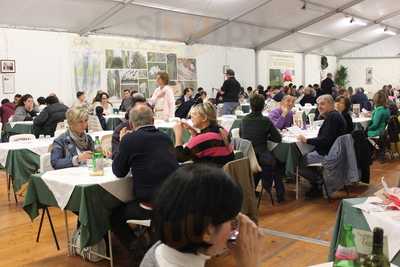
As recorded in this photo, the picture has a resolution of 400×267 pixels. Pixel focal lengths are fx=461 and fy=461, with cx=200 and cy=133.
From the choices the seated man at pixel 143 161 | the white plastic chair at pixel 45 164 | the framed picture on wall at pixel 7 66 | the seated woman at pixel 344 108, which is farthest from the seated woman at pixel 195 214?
the framed picture on wall at pixel 7 66

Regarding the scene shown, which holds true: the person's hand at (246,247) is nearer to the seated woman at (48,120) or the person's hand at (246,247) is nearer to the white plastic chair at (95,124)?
the seated woman at (48,120)

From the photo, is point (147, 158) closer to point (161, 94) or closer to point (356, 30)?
point (161, 94)

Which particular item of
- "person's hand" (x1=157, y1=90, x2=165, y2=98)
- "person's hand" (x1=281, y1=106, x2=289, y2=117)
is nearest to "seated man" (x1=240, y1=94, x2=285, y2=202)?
"person's hand" (x1=281, y1=106, x2=289, y2=117)

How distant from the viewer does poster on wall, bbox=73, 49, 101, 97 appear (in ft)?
32.5

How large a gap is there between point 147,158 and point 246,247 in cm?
190

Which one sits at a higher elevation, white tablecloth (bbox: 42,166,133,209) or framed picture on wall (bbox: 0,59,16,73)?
framed picture on wall (bbox: 0,59,16,73)

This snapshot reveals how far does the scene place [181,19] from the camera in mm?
10734

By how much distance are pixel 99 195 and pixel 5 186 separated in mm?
3513

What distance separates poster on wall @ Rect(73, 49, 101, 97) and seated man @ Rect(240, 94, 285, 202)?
19.7ft

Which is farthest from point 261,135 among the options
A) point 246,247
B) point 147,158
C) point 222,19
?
point 222,19

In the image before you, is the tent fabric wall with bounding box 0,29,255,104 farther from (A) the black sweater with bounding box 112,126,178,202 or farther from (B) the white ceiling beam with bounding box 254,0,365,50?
(A) the black sweater with bounding box 112,126,178,202

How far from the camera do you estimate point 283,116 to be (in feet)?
19.4

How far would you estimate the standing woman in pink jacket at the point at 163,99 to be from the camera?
732 cm

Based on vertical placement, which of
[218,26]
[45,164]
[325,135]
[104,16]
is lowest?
[45,164]
